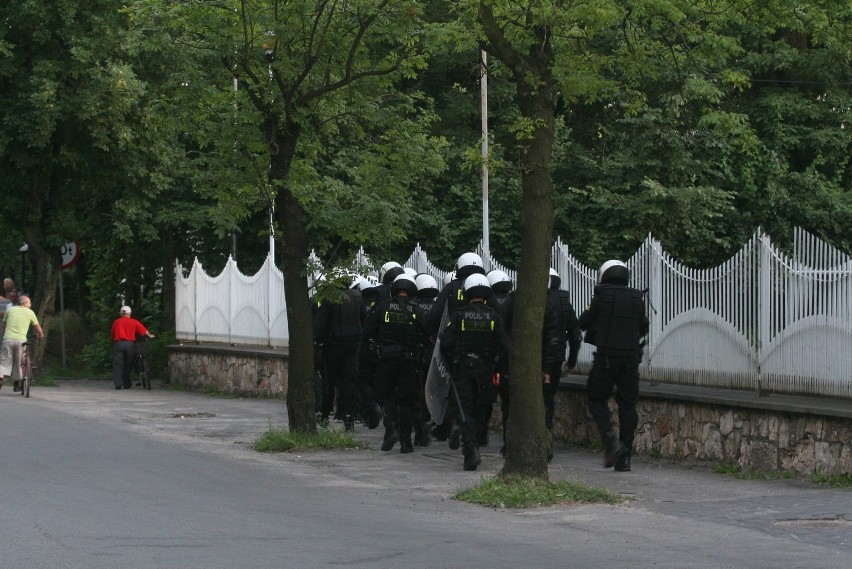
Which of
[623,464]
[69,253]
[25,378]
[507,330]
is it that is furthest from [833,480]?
[69,253]

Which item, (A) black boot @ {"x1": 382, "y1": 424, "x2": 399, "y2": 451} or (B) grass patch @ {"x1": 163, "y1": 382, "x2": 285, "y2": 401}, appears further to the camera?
(B) grass patch @ {"x1": 163, "y1": 382, "x2": 285, "y2": 401}

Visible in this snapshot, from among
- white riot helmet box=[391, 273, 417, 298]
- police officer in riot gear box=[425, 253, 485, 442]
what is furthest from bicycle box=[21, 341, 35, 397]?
police officer in riot gear box=[425, 253, 485, 442]

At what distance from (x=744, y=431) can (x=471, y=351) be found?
2.64m

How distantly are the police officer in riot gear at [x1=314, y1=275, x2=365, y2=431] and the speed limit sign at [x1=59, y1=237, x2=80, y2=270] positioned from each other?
14.0 meters

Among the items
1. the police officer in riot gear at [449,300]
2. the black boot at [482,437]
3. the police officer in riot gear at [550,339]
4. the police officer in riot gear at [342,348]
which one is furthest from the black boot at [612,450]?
the police officer in riot gear at [342,348]

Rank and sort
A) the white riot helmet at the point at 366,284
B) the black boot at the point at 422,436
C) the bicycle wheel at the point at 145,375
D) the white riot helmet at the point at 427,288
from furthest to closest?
1. the bicycle wheel at the point at 145,375
2. the white riot helmet at the point at 366,284
3. the white riot helmet at the point at 427,288
4. the black boot at the point at 422,436

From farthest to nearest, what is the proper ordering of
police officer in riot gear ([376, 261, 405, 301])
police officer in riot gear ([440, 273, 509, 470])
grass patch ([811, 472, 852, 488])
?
1. police officer in riot gear ([376, 261, 405, 301])
2. police officer in riot gear ([440, 273, 509, 470])
3. grass patch ([811, 472, 852, 488])

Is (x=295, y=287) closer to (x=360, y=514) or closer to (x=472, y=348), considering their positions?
(x=472, y=348)

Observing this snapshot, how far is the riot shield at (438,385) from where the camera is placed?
1352cm

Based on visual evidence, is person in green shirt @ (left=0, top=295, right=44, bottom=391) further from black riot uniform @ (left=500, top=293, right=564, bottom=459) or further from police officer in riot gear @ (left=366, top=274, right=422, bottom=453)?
black riot uniform @ (left=500, top=293, right=564, bottom=459)

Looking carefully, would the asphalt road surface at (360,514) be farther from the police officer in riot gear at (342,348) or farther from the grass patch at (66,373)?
the grass patch at (66,373)

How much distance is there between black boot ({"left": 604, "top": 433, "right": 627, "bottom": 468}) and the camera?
1270 cm

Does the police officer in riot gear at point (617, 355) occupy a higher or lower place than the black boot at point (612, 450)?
higher

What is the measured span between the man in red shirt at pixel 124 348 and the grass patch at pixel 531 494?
674 inches
